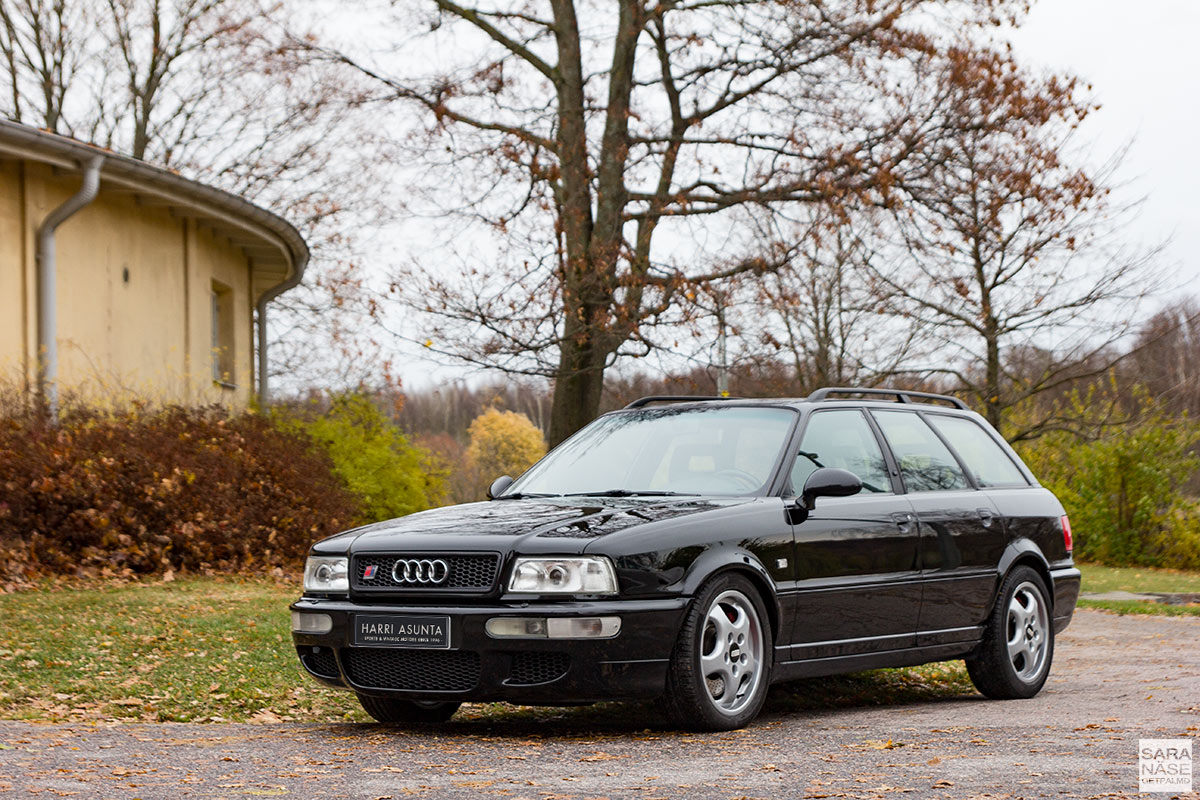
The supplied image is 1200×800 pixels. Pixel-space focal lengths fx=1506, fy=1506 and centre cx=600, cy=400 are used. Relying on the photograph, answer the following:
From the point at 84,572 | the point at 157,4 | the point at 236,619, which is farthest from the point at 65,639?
the point at 157,4

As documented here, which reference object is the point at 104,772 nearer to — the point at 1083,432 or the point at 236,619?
the point at 236,619

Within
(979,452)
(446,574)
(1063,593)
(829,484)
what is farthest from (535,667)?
(1063,593)

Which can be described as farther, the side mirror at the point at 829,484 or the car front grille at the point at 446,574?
the side mirror at the point at 829,484

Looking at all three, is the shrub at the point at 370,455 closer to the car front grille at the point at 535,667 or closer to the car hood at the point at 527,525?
the car hood at the point at 527,525

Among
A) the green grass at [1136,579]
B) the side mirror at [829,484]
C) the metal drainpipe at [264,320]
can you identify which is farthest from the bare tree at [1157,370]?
the side mirror at [829,484]

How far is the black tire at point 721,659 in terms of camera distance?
A: 20.6 feet

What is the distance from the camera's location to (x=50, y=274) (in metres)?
16.1

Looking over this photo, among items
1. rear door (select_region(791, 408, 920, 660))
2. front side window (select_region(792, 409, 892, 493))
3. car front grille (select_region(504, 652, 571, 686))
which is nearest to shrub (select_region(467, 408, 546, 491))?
front side window (select_region(792, 409, 892, 493))

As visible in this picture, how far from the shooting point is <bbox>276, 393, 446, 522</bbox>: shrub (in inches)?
767

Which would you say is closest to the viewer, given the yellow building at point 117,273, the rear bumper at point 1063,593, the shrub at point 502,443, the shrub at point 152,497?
the rear bumper at point 1063,593

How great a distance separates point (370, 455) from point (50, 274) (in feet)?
17.8

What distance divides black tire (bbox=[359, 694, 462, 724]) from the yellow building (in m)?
9.53

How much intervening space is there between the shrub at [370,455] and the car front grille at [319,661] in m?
12.0

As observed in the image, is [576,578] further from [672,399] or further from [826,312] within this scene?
[826,312]
